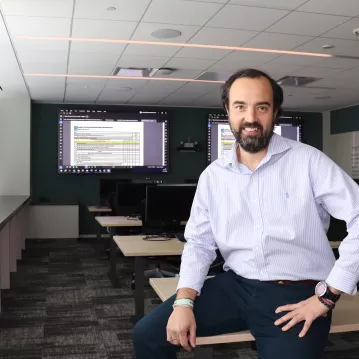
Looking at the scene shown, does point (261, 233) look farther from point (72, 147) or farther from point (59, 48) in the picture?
point (72, 147)

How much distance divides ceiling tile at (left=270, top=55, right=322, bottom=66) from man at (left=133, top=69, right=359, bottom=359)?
4.30 meters

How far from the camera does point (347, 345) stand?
3.59 meters

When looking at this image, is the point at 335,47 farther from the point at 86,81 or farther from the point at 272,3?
the point at 86,81

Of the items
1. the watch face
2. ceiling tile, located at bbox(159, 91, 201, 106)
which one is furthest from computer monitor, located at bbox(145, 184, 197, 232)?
ceiling tile, located at bbox(159, 91, 201, 106)

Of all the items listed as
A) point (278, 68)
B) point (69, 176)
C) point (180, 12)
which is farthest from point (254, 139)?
point (69, 176)

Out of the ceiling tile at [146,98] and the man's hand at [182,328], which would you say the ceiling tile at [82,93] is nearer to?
the ceiling tile at [146,98]

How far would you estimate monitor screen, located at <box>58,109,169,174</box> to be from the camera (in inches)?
380

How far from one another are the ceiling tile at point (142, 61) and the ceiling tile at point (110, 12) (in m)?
1.44

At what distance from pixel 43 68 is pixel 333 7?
390 centimetres

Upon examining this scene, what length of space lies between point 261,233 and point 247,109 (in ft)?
1.50

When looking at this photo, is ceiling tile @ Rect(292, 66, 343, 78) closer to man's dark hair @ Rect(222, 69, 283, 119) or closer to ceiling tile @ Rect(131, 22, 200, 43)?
ceiling tile @ Rect(131, 22, 200, 43)

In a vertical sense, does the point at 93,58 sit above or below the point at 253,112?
above

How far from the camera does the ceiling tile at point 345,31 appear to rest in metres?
4.62

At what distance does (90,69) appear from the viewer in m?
6.66
